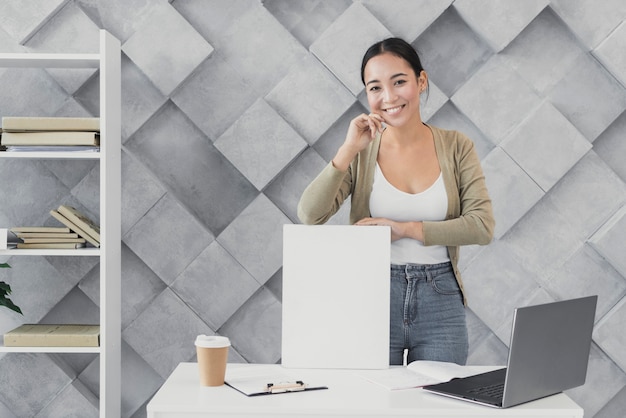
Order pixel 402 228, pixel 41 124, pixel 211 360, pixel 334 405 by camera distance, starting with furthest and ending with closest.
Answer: pixel 41 124, pixel 402 228, pixel 211 360, pixel 334 405

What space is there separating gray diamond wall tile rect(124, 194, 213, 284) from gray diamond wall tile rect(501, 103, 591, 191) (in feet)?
3.89

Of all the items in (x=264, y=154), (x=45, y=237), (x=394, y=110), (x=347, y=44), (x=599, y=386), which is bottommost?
(x=599, y=386)

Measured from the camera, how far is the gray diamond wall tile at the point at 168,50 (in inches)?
107

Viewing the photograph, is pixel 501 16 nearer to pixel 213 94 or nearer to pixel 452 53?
pixel 452 53

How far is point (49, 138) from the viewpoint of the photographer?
2.44 metres

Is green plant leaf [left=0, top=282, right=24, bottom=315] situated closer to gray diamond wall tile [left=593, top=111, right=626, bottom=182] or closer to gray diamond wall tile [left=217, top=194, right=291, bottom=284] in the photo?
gray diamond wall tile [left=217, top=194, right=291, bottom=284]

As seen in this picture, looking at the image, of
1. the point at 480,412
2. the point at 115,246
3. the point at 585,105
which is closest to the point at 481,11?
the point at 585,105

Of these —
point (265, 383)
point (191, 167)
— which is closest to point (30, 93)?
point (191, 167)

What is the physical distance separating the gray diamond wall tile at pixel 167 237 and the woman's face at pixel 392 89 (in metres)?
1.01

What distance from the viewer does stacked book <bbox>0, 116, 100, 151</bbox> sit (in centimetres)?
244

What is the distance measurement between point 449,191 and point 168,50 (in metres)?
1.27

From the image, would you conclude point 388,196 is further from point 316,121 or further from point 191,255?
point 191,255

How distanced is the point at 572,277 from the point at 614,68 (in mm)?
787

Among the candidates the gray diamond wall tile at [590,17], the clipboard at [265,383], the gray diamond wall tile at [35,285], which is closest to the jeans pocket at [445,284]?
the clipboard at [265,383]
